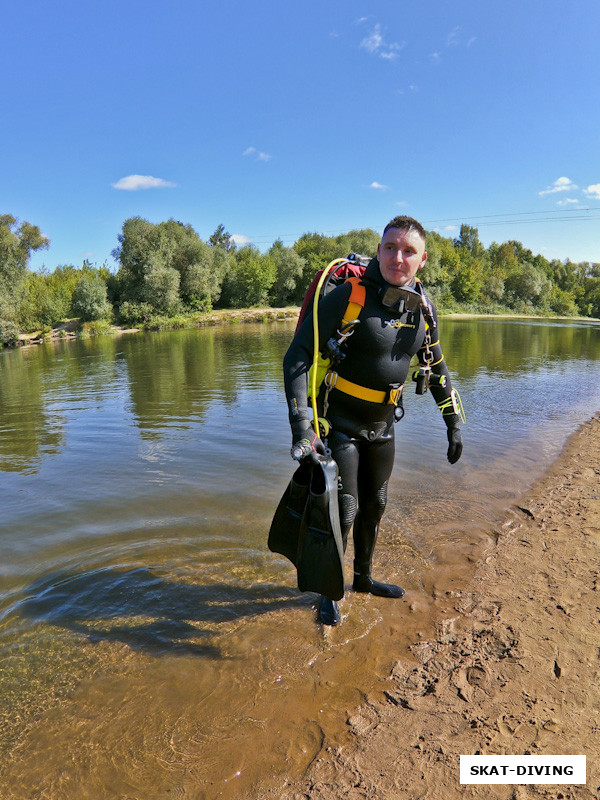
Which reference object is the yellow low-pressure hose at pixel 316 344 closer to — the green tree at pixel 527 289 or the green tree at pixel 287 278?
the green tree at pixel 287 278

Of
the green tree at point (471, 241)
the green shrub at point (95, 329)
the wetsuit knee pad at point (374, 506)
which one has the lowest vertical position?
the wetsuit knee pad at point (374, 506)

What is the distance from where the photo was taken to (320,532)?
9.07 ft

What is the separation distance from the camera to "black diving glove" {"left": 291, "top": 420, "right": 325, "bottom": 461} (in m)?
2.65

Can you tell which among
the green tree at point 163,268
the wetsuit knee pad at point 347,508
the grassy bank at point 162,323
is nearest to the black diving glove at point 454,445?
the wetsuit knee pad at point 347,508

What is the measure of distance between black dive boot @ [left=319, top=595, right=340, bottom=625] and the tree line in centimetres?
3923

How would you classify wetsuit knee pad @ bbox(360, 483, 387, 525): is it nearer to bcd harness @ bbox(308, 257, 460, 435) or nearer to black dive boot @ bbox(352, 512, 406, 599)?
black dive boot @ bbox(352, 512, 406, 599)

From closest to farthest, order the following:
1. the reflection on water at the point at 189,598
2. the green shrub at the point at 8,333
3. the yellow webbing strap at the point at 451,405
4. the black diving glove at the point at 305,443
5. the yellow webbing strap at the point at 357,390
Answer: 1. the reflection on water at the point at 189,598
2. the black diving glove at the point at 305,443
3. the yellow webbing strap at the point at 357,390
4. the yellow webbing strap at the point at 451,405
5. the green shrub at the point at 8,333

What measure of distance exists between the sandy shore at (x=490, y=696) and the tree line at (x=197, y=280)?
39834 millimetres

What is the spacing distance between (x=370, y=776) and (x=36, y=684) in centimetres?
191

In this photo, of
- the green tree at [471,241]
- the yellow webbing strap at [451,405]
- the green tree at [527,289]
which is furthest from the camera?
the green tree at [471,241]

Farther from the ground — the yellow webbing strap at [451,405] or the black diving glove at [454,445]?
the yellow webbing strap at [451,405]

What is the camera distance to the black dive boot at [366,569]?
11.4 ft

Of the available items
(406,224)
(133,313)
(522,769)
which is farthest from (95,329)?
(522,769)

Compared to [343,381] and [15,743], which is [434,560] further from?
[15,743]
